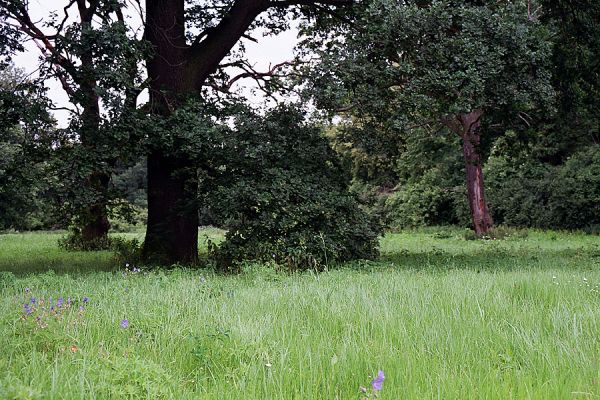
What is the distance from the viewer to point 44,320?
148 inches

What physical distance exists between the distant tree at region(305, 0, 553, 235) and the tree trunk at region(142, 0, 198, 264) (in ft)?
12.2

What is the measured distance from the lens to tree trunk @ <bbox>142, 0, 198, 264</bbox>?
1173 cm

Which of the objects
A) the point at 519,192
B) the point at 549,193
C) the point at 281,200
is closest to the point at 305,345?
the point at 281,200

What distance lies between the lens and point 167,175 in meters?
11.9

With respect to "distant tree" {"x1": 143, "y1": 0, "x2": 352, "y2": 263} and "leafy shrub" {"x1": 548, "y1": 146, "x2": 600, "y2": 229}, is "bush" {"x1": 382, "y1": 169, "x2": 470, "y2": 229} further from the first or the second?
"distant tree" {"x1": 143, "y1": 0, "x2": 352, "y2": 263}

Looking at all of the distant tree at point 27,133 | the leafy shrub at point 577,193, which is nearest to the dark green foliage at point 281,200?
the distant tree at point 27,133

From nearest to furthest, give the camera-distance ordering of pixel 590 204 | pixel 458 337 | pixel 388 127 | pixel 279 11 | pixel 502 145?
1. pixel 458 337
2. pixel 388 127
3. pixel 279 11
4. pixel 502 145
5. pixel 590 204

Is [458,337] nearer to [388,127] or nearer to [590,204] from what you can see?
[388,127]

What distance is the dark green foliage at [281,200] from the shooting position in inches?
380

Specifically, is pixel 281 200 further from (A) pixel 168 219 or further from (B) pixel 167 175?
(B) pixel 167 175

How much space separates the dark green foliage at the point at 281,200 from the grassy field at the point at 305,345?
440 centimetres

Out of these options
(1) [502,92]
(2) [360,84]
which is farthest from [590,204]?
(2) [360,84]

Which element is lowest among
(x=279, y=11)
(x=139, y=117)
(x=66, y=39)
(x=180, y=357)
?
(x=180, y=357)

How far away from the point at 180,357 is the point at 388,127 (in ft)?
26.1
